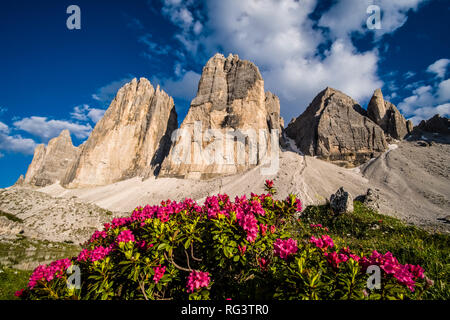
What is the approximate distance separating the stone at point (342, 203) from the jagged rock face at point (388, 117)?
147ft

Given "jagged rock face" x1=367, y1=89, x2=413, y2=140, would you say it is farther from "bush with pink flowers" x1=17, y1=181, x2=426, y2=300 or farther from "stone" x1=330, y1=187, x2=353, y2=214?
"bush with pink flowers" x1=17, y1=181, x2=426, y2=300

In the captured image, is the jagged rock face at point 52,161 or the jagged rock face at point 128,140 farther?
the jagged rock face at point 52,161

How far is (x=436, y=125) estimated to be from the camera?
43.7 metres

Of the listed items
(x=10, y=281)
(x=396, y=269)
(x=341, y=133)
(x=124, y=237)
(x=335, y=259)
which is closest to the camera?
(x=396, y=269)

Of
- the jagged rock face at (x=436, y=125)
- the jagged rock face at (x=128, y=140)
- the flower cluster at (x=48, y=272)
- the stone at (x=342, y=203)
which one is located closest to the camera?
the flower cluster at (x=48, y=272)

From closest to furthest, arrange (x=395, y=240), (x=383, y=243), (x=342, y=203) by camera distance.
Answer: (x=383, y=243) < (x=395, y=240) < (x=342, y=203)

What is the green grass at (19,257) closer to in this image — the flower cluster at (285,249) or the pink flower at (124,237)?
the pink flower at (124,237)

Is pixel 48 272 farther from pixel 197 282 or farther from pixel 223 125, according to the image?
pixel 223 125

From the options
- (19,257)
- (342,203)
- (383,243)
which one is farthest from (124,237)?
(342,203)

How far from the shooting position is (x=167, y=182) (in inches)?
1722

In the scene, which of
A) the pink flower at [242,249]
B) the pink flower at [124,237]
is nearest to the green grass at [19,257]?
the pink flower at [124,237]

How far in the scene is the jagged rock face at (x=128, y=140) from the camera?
2115 inches

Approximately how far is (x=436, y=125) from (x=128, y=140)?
3253 inches
